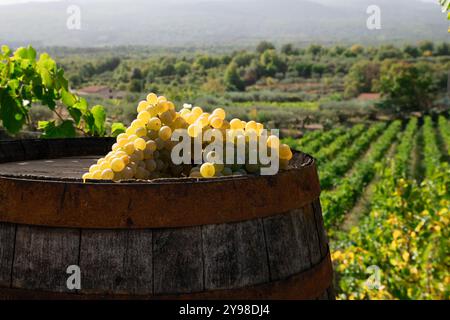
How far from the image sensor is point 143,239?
1383mm

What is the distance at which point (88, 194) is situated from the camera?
54.1 inches

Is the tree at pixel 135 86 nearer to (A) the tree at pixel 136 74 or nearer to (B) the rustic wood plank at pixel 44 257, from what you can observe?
(A) the tree at pixel 136 74

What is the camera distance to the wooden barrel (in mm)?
1367

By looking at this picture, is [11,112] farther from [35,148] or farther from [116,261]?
[116,261]

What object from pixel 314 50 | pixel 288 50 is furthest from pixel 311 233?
pixel 314 50

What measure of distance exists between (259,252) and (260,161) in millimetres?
255

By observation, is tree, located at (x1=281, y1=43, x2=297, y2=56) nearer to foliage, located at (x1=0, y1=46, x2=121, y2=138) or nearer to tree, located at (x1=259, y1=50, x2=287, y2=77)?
tree, located at (x1=259, y1=50, x2=287, y2=77)

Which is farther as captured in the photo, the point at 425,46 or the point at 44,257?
the point at 425,46

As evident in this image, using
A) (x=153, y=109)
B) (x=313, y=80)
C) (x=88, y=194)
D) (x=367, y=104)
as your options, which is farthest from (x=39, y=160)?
(x=313, y=80)

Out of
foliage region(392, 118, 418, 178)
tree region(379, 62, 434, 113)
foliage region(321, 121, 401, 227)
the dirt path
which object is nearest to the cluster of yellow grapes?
foliage region(321, 121, 401, 227)

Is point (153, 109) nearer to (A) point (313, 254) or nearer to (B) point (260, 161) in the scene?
(B) point (260, 161)

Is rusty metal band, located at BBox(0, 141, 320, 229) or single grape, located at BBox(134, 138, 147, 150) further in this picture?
single grape, located at BBox(134, 138, 147, 150)

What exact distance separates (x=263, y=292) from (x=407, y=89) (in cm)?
8315

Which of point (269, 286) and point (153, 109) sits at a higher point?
point (153, 109)
